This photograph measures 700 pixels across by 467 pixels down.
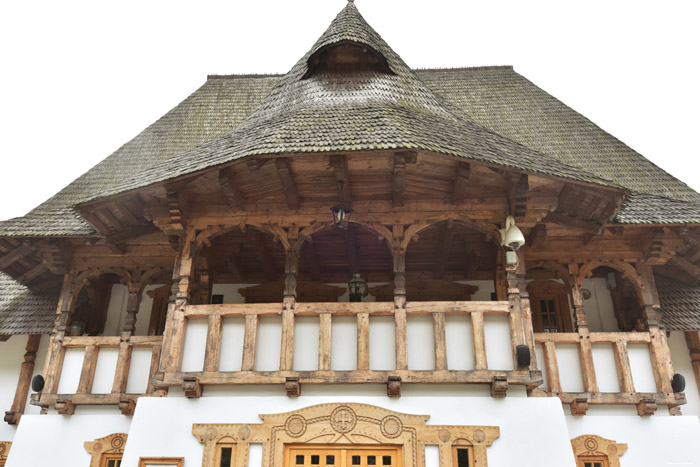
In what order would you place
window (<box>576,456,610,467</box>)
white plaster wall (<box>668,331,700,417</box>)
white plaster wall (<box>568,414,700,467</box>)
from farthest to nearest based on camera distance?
1. white plaster wall (<box>668,331,700,417</box>)
2. window (<box>576,456,610,467</box>)
3. white plaster wall (<box>568,414,700,467</box>)

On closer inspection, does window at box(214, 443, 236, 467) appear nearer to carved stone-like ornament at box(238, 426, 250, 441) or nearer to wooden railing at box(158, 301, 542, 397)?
carved stone-like ornament at box(238, 426, 250, 441)

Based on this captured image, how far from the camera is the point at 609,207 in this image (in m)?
6.61

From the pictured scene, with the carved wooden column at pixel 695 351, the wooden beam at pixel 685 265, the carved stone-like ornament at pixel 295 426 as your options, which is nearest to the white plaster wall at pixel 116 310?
the carved stone-like ornament at pixel 295 426

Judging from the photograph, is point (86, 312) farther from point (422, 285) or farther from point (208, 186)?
point (422, 285)

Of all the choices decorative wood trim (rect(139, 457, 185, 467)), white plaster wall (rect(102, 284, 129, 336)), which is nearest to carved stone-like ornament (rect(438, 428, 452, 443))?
decorative wood trim (rect(139, 457, 185, 467))

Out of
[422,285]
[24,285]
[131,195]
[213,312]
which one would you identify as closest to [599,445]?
[422,285]

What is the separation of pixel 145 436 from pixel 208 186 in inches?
111

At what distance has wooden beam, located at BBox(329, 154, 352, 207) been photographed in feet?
19.9

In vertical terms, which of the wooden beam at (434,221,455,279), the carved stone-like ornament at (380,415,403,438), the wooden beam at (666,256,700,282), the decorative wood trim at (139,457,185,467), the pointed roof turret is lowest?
the decorative wood trim at (139,457,185,467)

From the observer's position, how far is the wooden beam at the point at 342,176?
6074 millimetres

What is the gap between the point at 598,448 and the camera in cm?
674

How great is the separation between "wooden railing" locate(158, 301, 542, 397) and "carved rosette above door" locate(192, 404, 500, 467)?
288 mm

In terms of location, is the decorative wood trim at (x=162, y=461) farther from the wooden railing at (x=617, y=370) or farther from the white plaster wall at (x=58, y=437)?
the wooden railing at (x=617, y=370)

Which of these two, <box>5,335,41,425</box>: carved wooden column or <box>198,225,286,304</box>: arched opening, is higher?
<box>198,225,286,304</box>: arched opening
